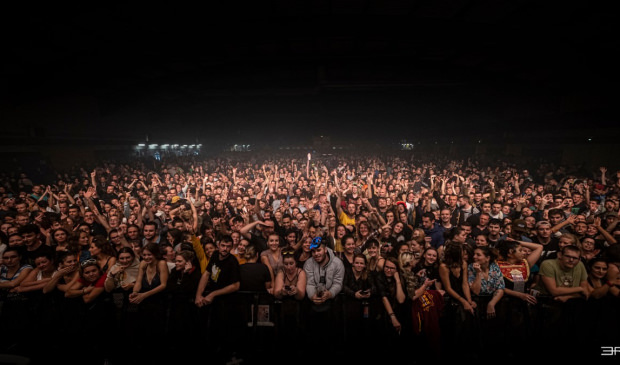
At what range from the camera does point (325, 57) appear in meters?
10.3

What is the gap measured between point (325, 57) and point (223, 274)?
968 cm

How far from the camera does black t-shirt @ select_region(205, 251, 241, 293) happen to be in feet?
11.8

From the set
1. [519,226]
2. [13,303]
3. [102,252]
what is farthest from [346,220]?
[13,303]

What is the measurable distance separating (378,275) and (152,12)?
8.40m

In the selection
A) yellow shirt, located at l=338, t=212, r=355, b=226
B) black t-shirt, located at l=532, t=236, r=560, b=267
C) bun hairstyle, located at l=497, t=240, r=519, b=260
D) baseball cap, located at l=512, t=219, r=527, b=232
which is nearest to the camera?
bun hairstyle, located at l=497, t=240, r=519, b=260

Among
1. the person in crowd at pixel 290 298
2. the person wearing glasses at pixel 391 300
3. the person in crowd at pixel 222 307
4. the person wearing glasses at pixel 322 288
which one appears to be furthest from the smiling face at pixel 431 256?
the person in crowd at pixel 222 307

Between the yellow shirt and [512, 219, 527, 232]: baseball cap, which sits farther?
the yellow shirt

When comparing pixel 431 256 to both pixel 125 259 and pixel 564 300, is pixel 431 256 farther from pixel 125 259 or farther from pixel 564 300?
pixel 125 259

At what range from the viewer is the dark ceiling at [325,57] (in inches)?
253

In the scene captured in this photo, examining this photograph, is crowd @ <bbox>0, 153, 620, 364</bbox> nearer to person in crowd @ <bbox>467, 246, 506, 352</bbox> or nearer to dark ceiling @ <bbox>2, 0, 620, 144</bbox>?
person in crowd @ <bbox>467, 246, 506, 352</bbox>

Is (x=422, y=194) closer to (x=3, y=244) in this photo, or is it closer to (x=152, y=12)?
(x=152, y=12)
